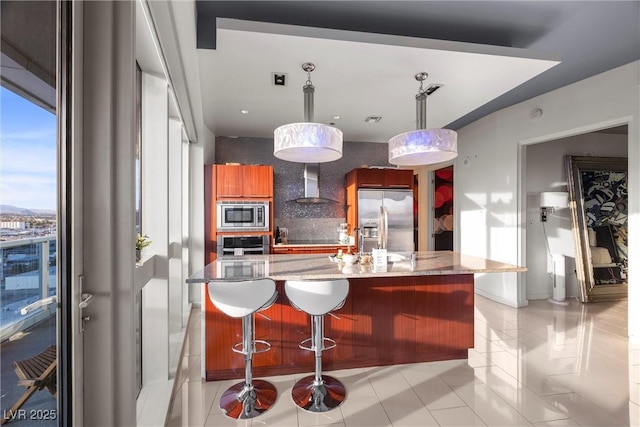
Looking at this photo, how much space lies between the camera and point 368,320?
2.67 m

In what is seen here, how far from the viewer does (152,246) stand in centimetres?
215

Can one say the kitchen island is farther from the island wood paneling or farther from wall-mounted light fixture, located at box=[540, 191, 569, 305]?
wall-mounted light fixture, located at box=[540, 191, 569, 305]

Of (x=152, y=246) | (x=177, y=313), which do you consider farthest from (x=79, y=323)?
(x=177, y=313)

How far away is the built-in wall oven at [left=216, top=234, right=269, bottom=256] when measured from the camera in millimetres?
4445

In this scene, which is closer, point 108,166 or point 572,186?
point 108,166

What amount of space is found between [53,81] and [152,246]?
55.6 inches

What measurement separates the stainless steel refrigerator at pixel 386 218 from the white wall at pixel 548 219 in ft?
6.03

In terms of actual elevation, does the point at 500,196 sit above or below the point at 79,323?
above

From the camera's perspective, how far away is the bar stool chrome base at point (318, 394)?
7.02 feet

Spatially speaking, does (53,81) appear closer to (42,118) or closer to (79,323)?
(42,118)

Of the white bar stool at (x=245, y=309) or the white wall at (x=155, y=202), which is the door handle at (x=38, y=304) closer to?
the white bar stool at (x=245, y=309)

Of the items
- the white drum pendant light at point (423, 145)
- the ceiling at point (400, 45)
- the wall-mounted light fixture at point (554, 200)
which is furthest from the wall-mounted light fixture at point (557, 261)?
the white drum pendant light at point (423, 145)

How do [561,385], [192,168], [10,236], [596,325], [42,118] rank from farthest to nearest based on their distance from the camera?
[192,168], [596,325], [561,385], [42,118], [10,236]

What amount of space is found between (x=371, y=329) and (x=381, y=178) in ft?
9.48
